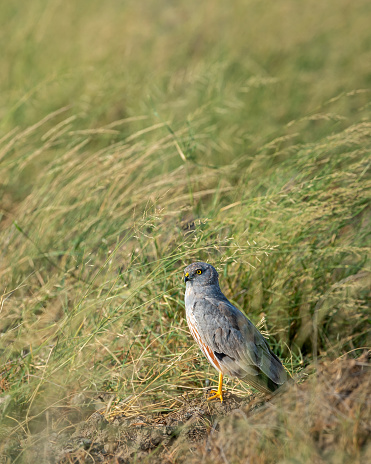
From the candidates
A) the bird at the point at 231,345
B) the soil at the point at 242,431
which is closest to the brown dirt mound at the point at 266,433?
the soil at the point at 242,431

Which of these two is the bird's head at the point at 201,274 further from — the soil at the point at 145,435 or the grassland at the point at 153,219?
the soil at the point at 145,435

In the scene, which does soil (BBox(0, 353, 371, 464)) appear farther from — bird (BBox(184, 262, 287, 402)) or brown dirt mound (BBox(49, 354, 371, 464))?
bird (BBox(184, 262, 287, 402))

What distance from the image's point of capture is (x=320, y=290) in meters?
3.87

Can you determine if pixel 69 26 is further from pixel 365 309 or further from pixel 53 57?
pixel 365 309

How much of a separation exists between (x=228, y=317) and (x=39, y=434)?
1152mm

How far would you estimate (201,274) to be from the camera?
320cm

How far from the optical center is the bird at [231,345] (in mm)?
2994

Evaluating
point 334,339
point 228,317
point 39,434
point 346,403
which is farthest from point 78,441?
point 334,339

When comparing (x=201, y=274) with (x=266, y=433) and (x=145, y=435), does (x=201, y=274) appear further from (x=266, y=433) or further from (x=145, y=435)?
(x=266, y=433)

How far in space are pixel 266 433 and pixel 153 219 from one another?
124cm

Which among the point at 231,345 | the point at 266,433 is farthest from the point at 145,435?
the point at 266,433

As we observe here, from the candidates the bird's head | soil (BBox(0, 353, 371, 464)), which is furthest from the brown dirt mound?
the bird's head

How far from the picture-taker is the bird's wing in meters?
3.00

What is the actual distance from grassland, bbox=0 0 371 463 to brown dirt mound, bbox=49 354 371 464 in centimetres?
7
